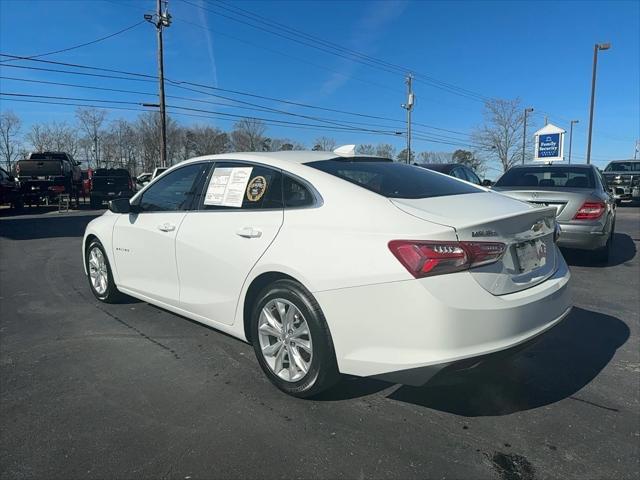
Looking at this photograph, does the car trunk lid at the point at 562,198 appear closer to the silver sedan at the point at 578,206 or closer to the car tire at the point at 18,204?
the silver sedan at the point at 578,206

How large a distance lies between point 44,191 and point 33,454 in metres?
20.8

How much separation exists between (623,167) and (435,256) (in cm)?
2438

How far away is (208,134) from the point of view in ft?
226

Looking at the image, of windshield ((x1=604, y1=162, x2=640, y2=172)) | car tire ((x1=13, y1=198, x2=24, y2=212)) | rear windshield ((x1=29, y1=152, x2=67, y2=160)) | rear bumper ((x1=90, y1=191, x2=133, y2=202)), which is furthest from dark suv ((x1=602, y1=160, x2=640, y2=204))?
rear windshield ((x1=29, y1=152, x2=67, y2=160))

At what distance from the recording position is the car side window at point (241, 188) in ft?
10.9

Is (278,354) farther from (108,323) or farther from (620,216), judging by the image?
(620,216)

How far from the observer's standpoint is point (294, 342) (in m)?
2.99

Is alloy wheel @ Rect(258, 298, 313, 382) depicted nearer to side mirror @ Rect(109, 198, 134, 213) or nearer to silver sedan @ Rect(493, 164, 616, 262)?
side mirror @ Rect(109, 198, 134, 213)

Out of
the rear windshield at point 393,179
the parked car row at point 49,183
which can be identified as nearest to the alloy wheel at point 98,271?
the rear windshield at point 393,179

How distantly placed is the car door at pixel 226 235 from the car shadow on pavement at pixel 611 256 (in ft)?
19.6

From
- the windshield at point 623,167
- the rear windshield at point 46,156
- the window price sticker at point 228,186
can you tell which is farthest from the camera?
the rear windshield at point 46,156

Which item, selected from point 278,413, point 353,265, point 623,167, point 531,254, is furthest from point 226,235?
point 623,167

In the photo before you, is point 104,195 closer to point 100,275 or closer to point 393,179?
point 100,275

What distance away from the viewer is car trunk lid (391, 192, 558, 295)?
2572 millimetres
